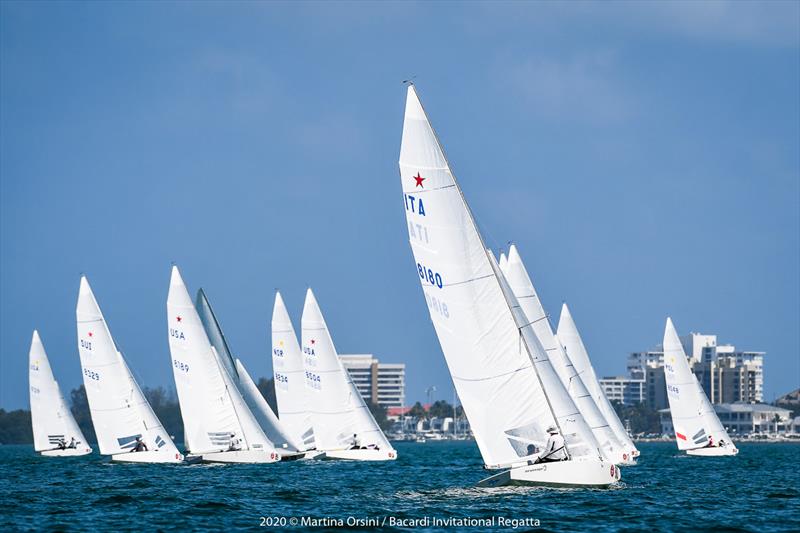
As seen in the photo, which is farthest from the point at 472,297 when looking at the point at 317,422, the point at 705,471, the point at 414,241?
the point at 317,422

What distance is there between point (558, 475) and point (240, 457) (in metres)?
24.8

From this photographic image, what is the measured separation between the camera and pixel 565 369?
47.3 metres

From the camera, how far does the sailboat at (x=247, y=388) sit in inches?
2314

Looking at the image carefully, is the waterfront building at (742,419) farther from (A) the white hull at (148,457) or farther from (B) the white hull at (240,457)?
(A) the white hull at (148,457)

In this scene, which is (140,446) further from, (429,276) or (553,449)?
(553,449)

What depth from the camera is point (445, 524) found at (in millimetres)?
25062

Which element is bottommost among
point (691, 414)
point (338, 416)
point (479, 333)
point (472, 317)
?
point (338, 416)

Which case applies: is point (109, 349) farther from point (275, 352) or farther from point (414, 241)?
point (414, 241)

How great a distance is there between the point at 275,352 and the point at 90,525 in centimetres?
3639

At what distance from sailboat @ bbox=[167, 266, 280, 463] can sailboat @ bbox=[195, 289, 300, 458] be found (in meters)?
2.90

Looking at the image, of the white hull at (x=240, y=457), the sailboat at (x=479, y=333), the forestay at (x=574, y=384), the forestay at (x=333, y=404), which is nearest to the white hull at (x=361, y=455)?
the forestay at (x=333, y=404)

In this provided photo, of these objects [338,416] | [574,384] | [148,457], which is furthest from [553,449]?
[338,416]

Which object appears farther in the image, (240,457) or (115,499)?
(240,457)

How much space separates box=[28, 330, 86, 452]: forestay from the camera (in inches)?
2953
